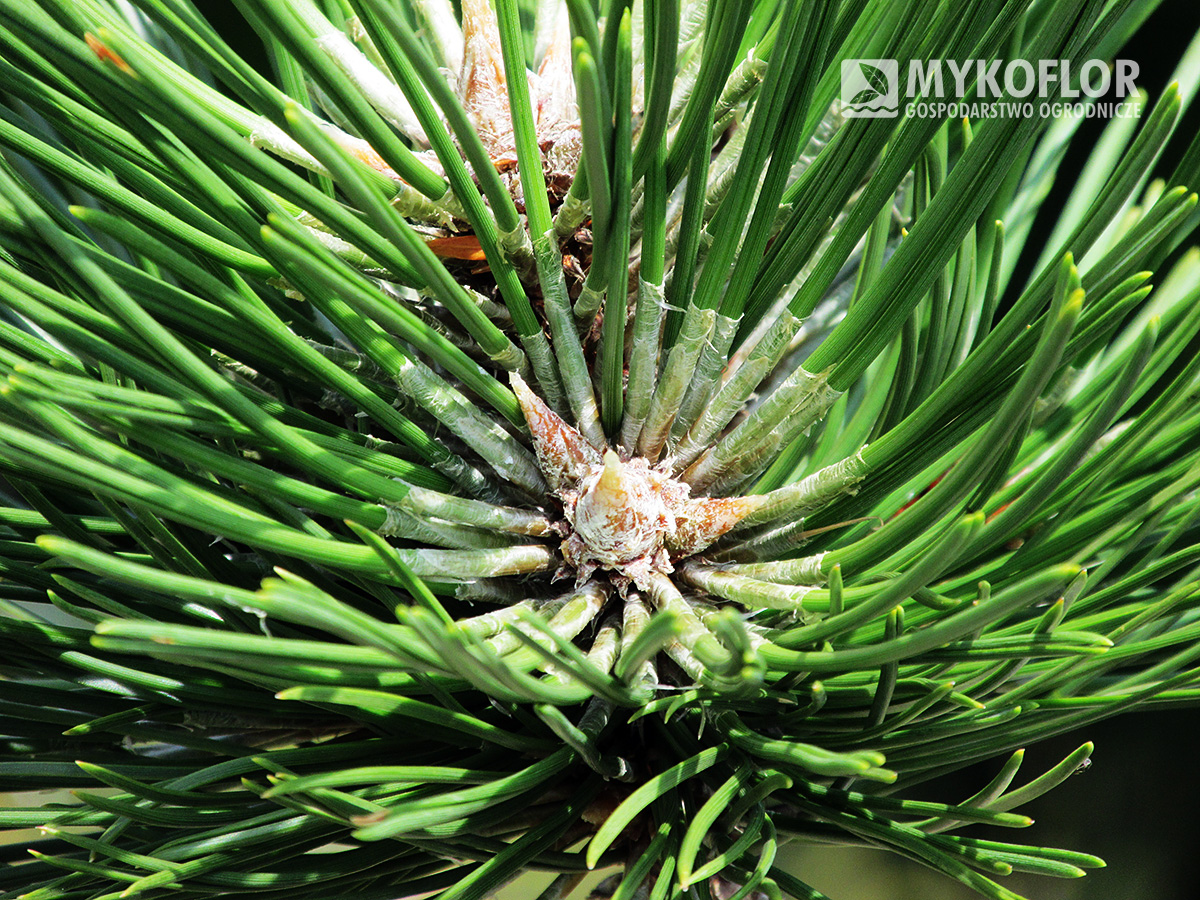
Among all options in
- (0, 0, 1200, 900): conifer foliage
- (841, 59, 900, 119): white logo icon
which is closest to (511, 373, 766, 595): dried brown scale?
(0, 0, 1200, 900): conifer foliage

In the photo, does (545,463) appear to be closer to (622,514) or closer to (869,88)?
(622,514)

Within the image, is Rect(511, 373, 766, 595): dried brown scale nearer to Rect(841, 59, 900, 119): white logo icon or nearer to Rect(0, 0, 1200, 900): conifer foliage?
Rect(0, 0, 1200, 900): conifer foliage

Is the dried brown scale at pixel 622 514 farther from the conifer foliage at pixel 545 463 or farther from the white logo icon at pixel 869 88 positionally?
the white logo icon at pixel 869 88

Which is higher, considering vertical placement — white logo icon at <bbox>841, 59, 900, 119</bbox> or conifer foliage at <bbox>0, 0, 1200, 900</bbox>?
white logo icon at <bbox>841, 59, 900, 119</bbox>

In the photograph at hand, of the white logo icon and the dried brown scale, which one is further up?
the white logo icon

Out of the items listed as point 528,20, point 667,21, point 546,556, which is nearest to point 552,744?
Answer: point 546,556

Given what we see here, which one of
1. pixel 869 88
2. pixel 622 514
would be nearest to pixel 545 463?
pixel 622 514

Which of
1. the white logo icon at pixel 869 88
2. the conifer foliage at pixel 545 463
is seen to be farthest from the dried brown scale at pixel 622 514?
the white logo icon at pixel 869 88

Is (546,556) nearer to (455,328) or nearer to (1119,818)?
(455,328)
